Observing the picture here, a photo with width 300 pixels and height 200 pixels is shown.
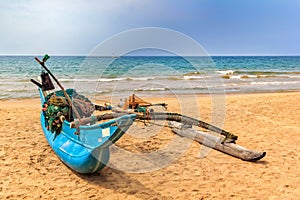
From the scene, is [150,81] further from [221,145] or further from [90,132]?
[90,132]

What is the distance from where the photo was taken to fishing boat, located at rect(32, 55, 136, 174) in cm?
417

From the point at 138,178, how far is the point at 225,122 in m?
5.02

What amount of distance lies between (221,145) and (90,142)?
11.3 ft

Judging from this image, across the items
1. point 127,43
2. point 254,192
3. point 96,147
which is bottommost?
point 254,192

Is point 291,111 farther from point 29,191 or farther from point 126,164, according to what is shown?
point 29,191

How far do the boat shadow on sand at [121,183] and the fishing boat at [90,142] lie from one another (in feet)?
0.85

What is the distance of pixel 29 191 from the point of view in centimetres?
482

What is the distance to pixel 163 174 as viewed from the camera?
18.4 feet

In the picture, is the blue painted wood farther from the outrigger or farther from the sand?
the sand

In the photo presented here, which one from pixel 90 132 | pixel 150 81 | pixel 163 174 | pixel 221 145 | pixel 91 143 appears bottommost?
pixel 163 174

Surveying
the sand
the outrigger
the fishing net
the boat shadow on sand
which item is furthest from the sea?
the boat shadow on sand

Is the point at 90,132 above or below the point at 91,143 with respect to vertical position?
above

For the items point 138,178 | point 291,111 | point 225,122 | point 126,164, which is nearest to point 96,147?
point 138,178

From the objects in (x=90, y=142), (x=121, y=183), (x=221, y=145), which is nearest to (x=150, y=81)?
(x=221, y=145)
